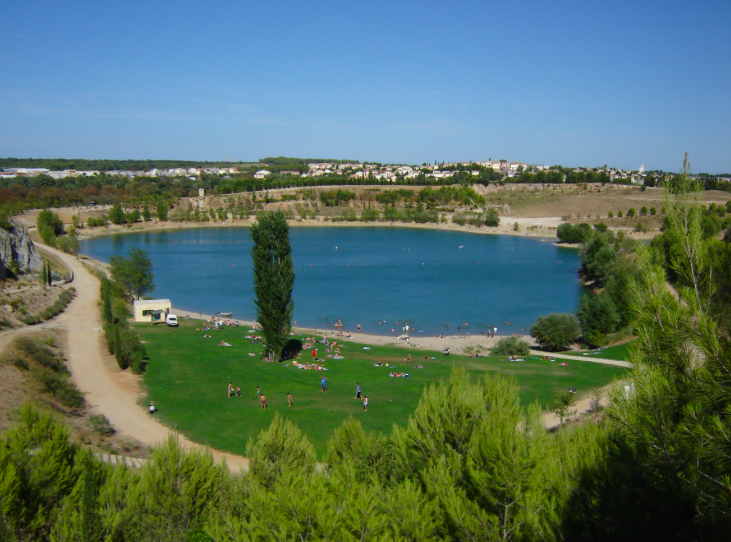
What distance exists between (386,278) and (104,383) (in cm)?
3930

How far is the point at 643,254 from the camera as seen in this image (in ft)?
19.2

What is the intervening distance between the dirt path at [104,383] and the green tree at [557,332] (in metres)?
20.8

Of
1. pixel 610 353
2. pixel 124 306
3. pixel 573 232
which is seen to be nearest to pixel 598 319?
pixel 610 353

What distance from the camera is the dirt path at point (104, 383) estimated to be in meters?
16.2

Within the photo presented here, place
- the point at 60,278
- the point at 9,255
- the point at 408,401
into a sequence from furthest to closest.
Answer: the point at 60,278, the point at 9,255, the point at 408,401

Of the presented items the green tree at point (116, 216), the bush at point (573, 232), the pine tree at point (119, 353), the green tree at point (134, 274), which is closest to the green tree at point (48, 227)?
the green tree at point (116, 216)

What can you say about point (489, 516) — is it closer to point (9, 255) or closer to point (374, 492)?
point (374, 492)

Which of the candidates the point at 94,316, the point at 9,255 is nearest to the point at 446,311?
the point at 94,316

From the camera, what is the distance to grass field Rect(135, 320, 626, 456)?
669 inches

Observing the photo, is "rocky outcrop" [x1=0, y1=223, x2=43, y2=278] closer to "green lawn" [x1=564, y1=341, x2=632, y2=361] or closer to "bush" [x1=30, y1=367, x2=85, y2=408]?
"bush" [x1=30, y1=367, x2=85, y2=408]

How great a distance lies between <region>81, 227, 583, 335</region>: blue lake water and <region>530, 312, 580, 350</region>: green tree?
6184mm

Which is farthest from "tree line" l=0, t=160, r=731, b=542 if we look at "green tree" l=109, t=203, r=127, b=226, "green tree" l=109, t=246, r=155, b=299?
"green tree" l=109, t=203, r=127, b=226

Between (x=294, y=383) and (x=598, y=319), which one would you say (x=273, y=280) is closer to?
(x=294, y=383)

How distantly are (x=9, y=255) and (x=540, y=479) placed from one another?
42467 mm
